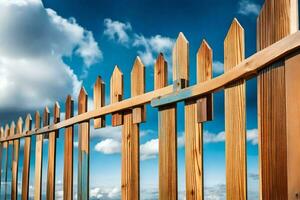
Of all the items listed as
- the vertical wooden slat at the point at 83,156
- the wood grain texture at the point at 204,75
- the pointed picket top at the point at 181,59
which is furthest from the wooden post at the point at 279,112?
the vertical wooden slat at the point at 83,156

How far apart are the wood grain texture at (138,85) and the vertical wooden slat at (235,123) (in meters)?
0.78

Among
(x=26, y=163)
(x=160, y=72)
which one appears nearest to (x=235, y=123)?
(x=160, y=72)

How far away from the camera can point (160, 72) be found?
2803 mm

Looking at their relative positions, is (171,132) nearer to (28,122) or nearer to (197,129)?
(197,129)

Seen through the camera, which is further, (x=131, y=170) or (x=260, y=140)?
(x=131, y=170)

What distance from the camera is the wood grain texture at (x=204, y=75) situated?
7.91 feet

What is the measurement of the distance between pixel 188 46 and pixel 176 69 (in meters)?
0.15

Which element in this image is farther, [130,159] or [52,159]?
[52,159]

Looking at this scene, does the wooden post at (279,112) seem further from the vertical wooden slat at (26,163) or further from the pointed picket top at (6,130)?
the pointed picket top at (6,130)

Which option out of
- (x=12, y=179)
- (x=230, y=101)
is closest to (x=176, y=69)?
(x=230, y=101)

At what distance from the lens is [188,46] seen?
8.72 feet

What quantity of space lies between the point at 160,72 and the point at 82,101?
115cm

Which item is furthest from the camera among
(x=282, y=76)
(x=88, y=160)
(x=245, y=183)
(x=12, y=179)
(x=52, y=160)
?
(x=12, y=179)

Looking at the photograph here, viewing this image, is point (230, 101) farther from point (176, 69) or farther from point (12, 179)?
point (12, 179)
